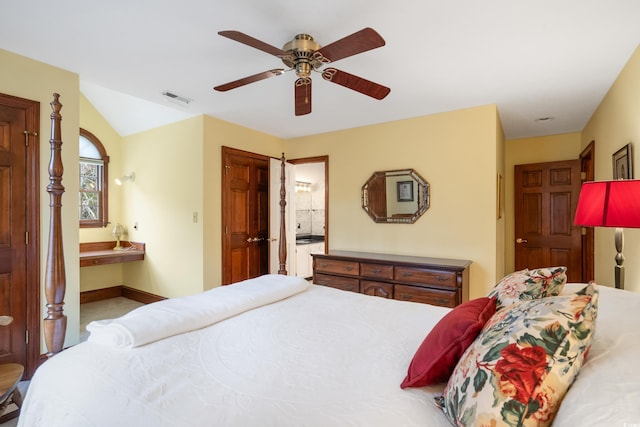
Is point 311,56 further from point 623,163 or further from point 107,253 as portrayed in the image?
point 107,253

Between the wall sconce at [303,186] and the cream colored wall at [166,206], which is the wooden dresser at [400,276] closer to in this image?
the cream colored wall at [166,206]

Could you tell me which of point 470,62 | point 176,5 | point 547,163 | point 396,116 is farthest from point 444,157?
point 176,5

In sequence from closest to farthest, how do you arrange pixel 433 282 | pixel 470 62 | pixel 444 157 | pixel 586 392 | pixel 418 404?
pixel 586 392, pixel 418 404, pixel 470 62, pixel 433 282, pixel 444 157

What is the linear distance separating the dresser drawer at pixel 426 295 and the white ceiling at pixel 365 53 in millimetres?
1900

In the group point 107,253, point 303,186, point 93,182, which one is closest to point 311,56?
point 107,253

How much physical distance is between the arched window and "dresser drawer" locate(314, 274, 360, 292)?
3.31 metres

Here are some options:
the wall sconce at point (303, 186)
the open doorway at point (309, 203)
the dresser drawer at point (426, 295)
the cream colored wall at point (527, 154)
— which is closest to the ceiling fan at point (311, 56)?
the dresser drawer at point (426, 295)

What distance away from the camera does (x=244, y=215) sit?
4.18 m

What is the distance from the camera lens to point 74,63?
238 cm

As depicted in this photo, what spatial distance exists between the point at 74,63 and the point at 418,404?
3156 mm

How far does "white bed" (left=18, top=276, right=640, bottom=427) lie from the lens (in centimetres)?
75

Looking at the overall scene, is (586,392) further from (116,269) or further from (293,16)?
(116,269)

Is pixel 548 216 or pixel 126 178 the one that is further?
pixel 126 178

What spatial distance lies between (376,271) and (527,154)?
318cm
